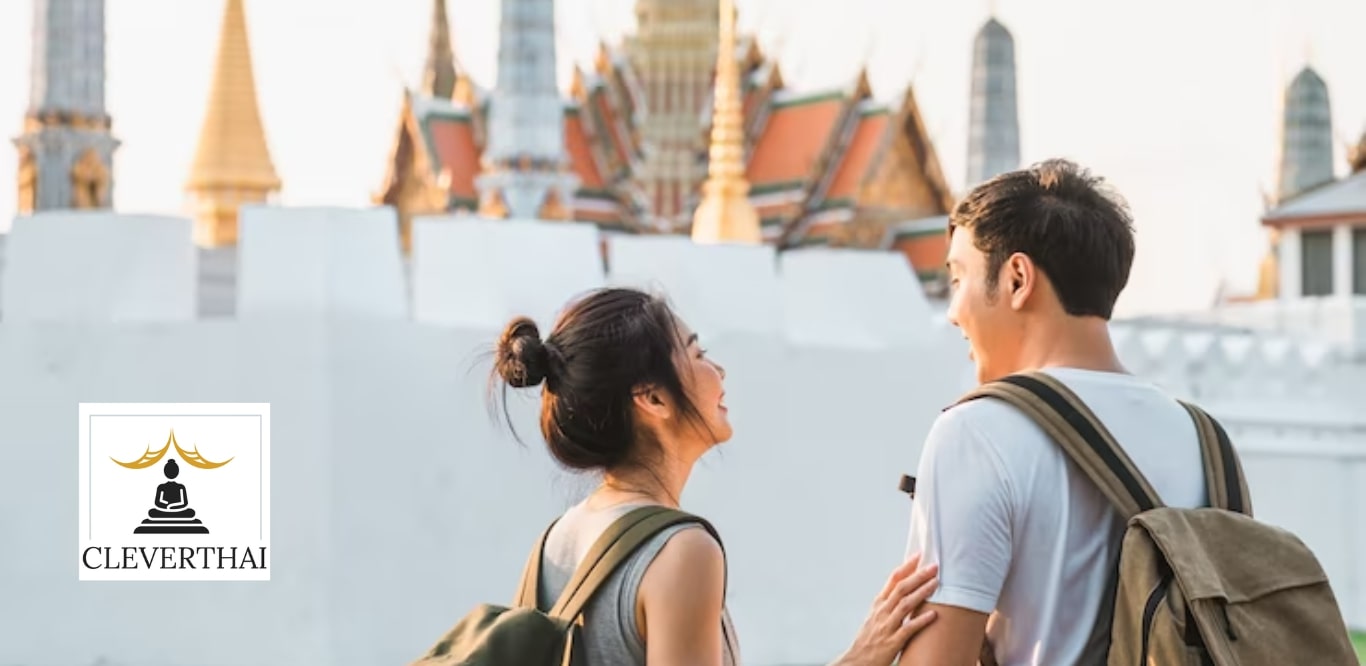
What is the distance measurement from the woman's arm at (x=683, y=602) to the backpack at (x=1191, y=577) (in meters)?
0.31

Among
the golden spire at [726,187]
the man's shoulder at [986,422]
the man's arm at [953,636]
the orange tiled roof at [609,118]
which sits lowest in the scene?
the man's arm at [953,636]

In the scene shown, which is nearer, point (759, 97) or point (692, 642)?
point (692, 642)

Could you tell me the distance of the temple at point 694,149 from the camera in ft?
83.0

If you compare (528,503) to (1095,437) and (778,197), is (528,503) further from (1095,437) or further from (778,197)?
(778,197)

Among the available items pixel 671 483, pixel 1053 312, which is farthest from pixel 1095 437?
pixel 671 483

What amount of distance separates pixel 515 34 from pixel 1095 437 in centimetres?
1882

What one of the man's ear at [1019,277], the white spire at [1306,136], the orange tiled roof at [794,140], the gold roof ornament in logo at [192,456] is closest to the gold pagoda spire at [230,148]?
the orange tiled roof at [794,140]

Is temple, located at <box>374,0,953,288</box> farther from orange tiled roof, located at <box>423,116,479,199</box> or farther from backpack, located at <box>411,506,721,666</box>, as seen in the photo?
backpack, located at <box>411,506,721,666</box>

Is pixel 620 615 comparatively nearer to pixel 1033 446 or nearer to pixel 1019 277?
pixel 1033 446

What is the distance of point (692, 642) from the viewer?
1965mm

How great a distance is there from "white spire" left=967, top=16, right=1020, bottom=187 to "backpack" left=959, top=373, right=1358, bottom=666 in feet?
79.8

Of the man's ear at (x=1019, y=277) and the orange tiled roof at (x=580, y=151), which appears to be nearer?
the man's ear at (x=1019, y=277)

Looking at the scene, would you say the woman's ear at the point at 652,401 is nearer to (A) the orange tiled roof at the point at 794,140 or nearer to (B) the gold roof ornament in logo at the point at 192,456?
(B) the gold roof ornament in logo at the point at 192,456

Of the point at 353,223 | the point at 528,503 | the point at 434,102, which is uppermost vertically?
the point at 434,102
